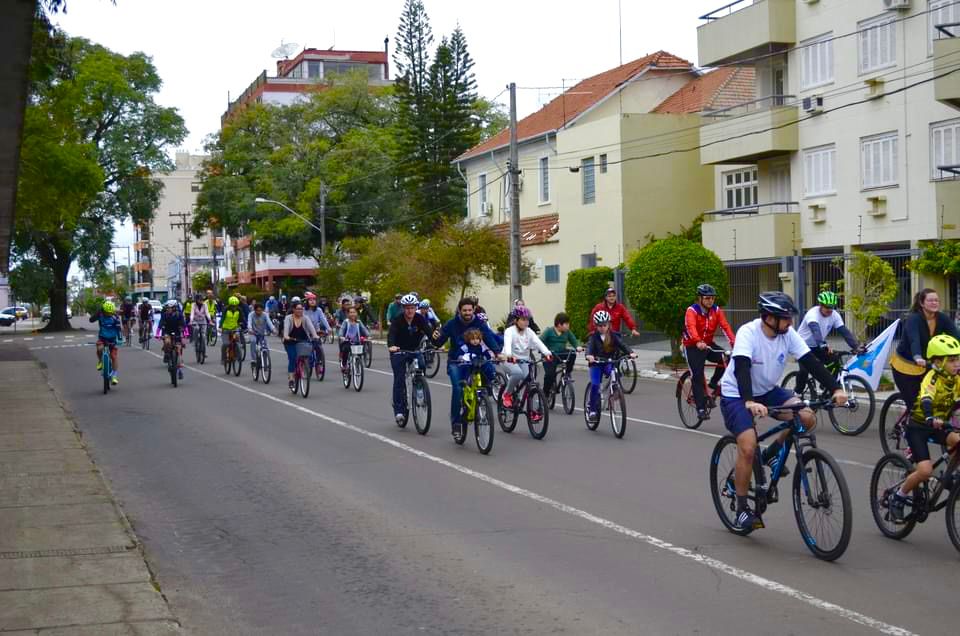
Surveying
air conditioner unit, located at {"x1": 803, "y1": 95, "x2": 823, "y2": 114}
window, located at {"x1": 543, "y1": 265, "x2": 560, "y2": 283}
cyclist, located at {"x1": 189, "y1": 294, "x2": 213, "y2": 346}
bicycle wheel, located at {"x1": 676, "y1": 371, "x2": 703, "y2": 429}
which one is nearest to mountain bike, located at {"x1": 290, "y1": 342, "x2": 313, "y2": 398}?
bicycle wheel, located at {"x1": 676, "y1": 371, "x2": 703, "y2": 429}

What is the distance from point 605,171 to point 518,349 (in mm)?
26647

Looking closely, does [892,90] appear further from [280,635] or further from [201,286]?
[201,286]

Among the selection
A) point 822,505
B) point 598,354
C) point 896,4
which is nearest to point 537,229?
point 896,4

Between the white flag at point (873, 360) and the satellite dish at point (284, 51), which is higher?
the satellite dish at point (284, 51)

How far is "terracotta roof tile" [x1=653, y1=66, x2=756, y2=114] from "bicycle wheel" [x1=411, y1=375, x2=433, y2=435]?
25931 mm

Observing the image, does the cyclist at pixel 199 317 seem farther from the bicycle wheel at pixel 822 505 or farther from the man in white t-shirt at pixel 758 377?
the bicycle wheel at pixel 822 505

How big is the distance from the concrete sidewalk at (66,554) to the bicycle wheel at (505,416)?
17.4 ft

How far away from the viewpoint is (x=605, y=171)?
4234 cm

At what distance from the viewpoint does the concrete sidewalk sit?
6969mm

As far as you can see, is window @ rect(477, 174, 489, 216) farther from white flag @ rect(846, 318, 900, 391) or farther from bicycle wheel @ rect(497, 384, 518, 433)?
white flag @ rect(846, 318, 900, 391)

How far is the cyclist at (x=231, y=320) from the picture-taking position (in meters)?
28.6

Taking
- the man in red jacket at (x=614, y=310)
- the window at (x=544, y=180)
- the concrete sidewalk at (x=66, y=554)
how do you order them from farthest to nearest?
1. the window at (x=544, y=180)
2. the man in red jacket at (x=614, y=310)
3. the concrete sidewalk at (x=66, y=554)

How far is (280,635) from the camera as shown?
6766 millimetres

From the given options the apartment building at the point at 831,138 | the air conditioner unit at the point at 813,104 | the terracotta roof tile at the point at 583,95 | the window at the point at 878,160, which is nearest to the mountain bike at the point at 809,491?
the apartment building at the point at 831,138
